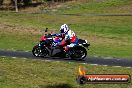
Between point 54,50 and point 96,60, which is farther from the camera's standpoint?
point 54,50

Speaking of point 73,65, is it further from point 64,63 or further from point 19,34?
point 19,34

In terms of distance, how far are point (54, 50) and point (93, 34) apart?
19.6 metres

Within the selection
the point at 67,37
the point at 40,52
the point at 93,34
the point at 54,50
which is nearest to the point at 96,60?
the point at 67,37

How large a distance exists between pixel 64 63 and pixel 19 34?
1872cm

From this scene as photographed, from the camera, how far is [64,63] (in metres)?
22.2

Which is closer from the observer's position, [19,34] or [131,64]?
[131,64]

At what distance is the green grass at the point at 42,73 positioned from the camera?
57.3ft

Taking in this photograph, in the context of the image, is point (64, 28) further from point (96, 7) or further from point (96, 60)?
point (96, 7)

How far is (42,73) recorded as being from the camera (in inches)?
762

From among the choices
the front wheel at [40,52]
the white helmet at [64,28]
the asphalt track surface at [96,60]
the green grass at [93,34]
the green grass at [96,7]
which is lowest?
the green grass at [96,7]

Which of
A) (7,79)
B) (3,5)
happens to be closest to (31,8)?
(3,5)

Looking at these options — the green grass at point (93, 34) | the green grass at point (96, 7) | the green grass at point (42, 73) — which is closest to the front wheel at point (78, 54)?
the green grass at point (42, 73)

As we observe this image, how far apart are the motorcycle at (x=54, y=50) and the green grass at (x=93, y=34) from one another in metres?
4.00

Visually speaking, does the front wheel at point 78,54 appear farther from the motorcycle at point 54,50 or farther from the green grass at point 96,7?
the green grass at point 96,7
